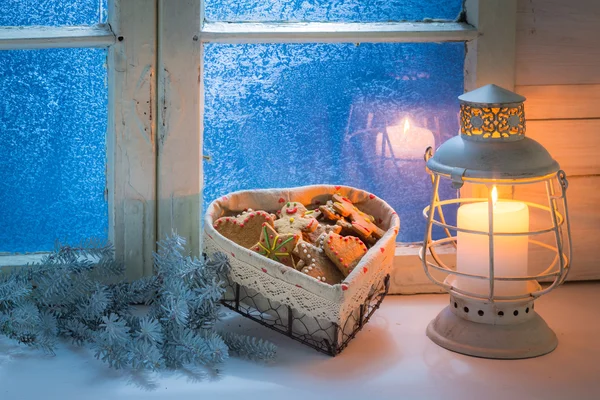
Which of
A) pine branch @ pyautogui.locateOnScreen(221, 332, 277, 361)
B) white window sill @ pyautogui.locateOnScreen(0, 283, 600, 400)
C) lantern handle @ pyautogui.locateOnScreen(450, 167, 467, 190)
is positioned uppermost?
lantern handle @ pyautogui.locateOnScreen(450, 167, 467, 190)

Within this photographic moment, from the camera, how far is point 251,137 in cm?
146

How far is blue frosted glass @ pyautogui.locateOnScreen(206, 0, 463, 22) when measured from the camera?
1415 mm

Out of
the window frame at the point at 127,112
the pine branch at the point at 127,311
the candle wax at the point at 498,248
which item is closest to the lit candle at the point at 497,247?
the candle wax at the point at 498,248

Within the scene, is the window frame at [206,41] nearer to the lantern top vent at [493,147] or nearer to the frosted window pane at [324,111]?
the frosted window pane at [324,111]

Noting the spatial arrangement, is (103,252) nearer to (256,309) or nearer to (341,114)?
(256,309)

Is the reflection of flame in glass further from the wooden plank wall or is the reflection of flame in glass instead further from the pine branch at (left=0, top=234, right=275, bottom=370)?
the pine branch at (left=0, top=234, right=275, bottom=370)

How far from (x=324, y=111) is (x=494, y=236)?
1.22ft

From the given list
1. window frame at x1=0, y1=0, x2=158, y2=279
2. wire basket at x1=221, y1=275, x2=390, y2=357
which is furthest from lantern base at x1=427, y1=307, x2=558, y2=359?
window frame at x1=0, y1=0, x2=158, y2=279

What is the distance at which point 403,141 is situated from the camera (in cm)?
148

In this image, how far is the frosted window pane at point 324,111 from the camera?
1443 mm

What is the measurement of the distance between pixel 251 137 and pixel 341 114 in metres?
0.16

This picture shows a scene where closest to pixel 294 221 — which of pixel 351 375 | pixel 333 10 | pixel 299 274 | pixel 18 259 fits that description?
pixel 299 274

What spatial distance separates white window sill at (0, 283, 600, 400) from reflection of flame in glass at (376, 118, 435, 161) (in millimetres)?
313

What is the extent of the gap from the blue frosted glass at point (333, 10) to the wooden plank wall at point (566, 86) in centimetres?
14
